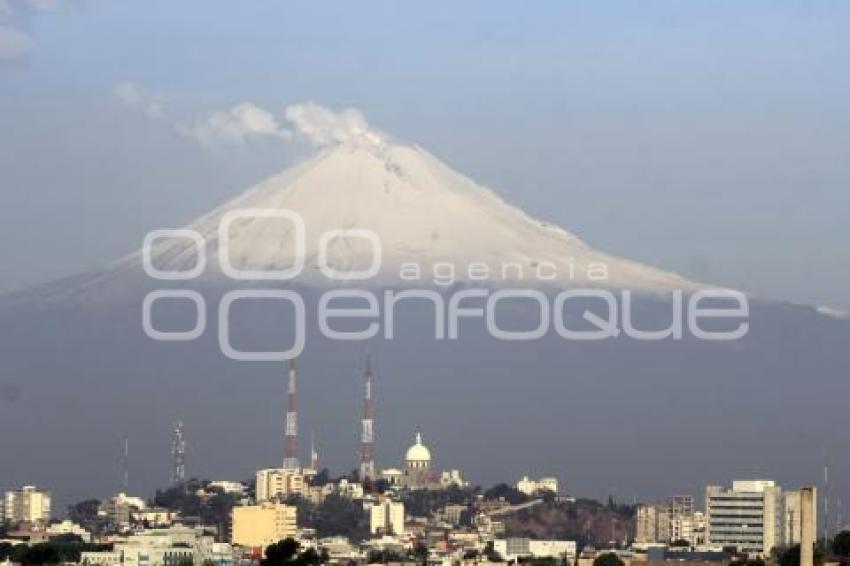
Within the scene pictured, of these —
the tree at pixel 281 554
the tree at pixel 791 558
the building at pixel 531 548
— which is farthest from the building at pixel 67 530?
the tree at pixel 281 554

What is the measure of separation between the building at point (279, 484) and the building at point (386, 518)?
4.30 m

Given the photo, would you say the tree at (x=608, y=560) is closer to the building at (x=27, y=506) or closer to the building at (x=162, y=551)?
the building at (x=162, y=551)

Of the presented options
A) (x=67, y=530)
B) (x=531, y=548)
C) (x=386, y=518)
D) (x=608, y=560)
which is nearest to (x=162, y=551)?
(x=608, y=560)

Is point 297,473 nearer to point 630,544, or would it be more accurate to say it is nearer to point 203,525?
point 203,525

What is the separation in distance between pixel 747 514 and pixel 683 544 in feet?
75.7

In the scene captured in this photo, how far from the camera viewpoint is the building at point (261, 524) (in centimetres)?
16412

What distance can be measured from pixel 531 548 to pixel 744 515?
428 inches

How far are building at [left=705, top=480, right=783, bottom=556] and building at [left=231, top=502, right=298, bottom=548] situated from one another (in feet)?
64.5

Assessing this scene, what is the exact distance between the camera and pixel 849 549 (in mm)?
113875

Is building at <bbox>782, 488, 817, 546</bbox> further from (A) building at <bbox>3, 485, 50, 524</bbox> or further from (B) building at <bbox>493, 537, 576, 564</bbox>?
(A) building at <bbox>3, 485, 50, 524</bbox>

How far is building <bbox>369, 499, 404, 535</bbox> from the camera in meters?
190

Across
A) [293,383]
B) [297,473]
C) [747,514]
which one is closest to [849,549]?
[747,514]

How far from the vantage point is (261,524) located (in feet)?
547

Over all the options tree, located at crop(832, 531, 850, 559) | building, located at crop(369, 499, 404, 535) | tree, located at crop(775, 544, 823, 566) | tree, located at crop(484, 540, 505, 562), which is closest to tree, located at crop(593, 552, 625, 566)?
tree, located at crop(832, 531, 850, 559)
